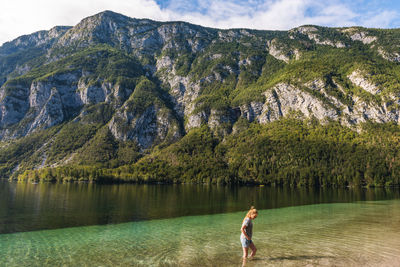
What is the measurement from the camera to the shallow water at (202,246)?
16.1 meters

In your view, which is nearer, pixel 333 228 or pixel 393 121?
pixel 333 228

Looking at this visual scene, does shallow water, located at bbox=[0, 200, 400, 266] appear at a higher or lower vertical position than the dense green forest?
lower

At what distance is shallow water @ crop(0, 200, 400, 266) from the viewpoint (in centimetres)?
1611

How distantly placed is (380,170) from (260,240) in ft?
506

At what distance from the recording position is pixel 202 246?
64.8 ft

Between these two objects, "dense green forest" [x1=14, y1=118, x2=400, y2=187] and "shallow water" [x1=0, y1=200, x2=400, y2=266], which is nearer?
"shallow water" [x1=0, y1=200, x2=400, y2=266]

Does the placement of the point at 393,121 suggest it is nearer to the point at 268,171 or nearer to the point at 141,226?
the point at 268,171

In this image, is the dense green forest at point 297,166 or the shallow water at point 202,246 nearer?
the shallow water at point 202,246

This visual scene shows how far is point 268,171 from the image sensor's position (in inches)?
6594

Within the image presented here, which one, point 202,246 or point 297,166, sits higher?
point 297,166

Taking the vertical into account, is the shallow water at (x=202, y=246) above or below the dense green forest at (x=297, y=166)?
below

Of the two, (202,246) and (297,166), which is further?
(297,166)

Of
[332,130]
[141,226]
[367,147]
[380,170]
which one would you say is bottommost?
[141,226]

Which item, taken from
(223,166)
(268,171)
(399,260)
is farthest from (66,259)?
(223,166)
